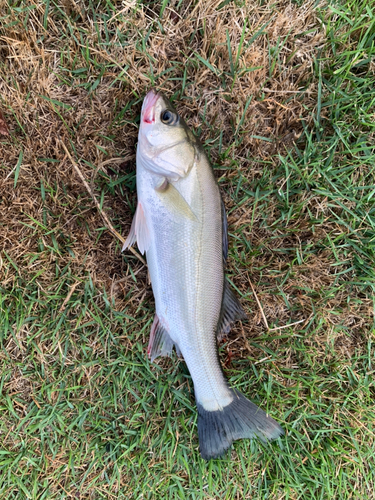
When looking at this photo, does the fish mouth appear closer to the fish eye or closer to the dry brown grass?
the fish eye

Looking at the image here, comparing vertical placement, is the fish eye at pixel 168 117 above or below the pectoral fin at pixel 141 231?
above

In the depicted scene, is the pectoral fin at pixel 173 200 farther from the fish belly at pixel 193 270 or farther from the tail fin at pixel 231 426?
the tail fin at pixel 231 426

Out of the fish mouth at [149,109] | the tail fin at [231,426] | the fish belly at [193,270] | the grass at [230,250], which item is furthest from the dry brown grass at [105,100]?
the tail fin at [231,426]

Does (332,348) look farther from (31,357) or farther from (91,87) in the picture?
(91,87)

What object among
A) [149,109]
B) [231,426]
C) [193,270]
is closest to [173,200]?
[193,270]

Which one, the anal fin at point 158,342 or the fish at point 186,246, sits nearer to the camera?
the fish at point 186,246

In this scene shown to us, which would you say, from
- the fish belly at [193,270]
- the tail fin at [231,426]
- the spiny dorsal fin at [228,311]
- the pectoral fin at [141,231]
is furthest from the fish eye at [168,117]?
the tail fin at [231,426]

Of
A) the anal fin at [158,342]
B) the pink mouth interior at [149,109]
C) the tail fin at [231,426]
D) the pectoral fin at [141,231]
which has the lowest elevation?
the tail fin at [231,426]
